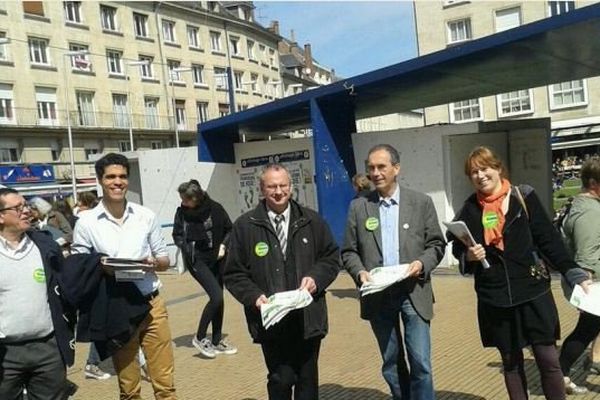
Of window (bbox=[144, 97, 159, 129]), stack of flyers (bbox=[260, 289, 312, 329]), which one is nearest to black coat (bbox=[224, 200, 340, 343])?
stack of flyers (bbox=[260, 289, 312, 329])

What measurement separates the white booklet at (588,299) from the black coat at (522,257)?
70 mm

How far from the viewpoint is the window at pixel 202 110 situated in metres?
58.3

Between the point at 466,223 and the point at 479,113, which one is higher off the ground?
the point at 479,113

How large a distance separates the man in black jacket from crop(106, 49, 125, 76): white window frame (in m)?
49.1

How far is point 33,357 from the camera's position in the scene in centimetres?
372

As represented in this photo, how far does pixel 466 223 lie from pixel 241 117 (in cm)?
967

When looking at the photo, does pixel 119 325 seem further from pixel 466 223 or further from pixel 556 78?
pixel 556 78

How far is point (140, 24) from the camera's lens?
176 feet

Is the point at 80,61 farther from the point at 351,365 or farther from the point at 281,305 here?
the point at 281,305

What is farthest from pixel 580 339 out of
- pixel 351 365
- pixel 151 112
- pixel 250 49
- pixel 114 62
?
pixel 250 49

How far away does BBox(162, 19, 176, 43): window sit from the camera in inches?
2189

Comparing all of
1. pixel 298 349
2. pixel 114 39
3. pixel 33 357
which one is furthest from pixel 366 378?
pixel 114 39

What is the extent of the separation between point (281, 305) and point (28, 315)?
1427 mm

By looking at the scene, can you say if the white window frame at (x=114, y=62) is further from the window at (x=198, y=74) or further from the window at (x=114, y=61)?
the window at (x=198, y=74)
